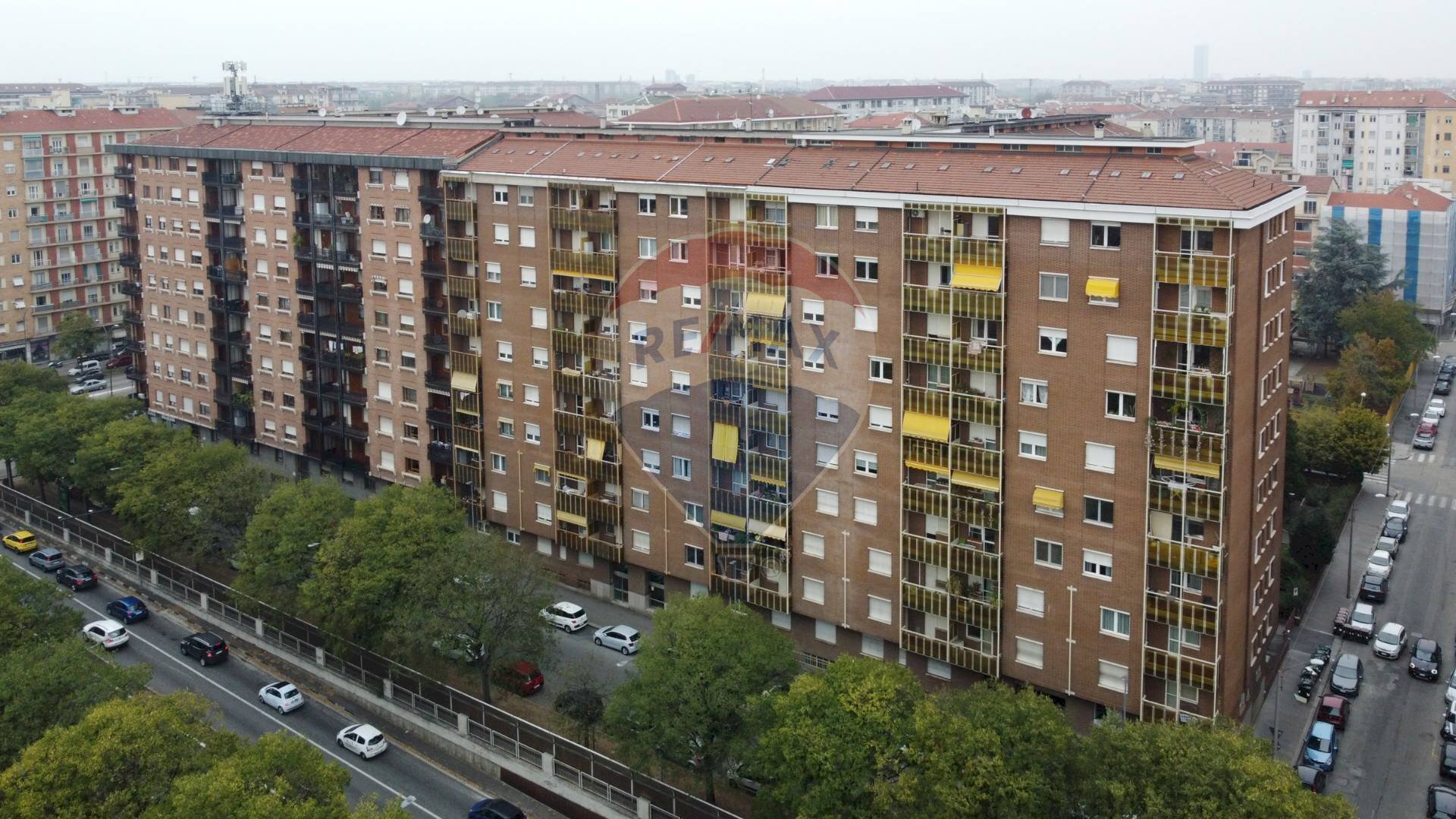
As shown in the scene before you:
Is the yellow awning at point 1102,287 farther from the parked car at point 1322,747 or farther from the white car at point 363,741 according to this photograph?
the white car at point 363,741

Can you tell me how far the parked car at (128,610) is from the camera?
55.3 m

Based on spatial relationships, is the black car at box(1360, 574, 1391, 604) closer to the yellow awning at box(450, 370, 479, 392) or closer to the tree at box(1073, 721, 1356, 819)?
the tree at box(1073, 721, 1356, 819)

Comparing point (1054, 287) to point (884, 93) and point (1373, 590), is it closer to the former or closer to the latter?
point (1373, 590)

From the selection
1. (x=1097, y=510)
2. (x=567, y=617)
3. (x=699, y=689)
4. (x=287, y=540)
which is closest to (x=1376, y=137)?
(x=1097, y=510)

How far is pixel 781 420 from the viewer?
46.8 m

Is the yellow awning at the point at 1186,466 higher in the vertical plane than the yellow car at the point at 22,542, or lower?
higher

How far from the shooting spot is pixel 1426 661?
159 feet

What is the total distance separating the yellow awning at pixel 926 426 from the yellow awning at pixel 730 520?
842 cm

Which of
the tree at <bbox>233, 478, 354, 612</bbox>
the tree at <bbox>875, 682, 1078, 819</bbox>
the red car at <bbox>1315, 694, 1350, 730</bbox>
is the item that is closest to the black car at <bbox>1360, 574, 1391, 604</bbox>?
the red car at <bbox>1315, 694, 1350, 730</bbox>

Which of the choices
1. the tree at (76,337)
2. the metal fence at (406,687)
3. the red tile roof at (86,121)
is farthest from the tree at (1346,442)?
the red tile roof at (86,121)

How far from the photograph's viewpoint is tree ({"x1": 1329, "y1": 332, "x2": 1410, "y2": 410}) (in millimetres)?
78000

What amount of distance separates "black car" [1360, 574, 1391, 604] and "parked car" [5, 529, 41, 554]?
63534 mm

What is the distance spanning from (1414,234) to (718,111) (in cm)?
6016

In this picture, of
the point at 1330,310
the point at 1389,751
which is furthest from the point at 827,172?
the point at 1330,310
